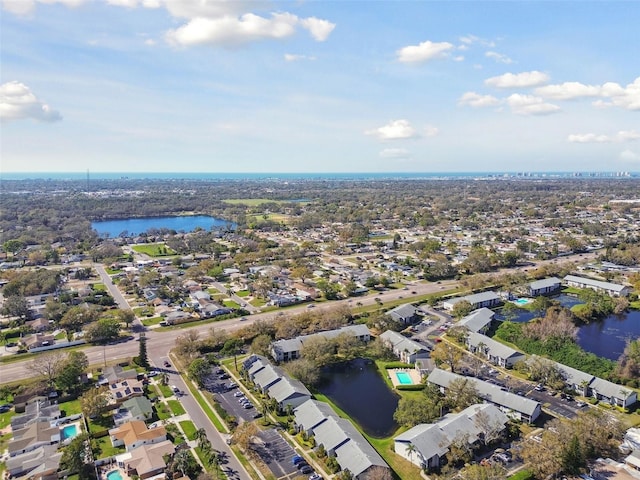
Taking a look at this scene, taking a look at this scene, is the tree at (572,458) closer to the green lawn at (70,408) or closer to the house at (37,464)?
the house at (37,464)

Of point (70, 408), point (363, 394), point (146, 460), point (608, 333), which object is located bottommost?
point (363, 394)

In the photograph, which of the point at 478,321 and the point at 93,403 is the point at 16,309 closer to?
the point at 93,403

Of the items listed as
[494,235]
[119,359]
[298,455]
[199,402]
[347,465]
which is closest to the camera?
[347,465]

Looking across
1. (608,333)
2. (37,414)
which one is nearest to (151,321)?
(37,414)

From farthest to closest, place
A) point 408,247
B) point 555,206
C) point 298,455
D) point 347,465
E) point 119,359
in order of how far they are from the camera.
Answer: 1. point 555,206
2. point 408,247
3. point 119,359
4. point 298,455
5. point 347,465

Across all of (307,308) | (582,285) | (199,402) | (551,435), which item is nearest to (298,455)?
(199,402)

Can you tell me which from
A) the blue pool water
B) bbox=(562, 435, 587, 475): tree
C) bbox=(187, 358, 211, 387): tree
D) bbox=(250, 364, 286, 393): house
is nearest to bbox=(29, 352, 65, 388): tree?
the blue pool water

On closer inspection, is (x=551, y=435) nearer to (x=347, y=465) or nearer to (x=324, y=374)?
(x=347, y=465)

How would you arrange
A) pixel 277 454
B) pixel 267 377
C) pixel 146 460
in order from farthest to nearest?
pixel 267 377 → pixel 277 454 → pixel 146 460
